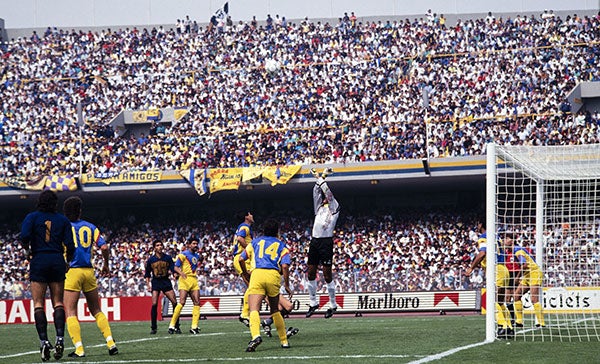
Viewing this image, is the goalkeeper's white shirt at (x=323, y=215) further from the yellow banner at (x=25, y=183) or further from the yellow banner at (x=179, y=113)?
the yellow banner at (x=179, y=113)

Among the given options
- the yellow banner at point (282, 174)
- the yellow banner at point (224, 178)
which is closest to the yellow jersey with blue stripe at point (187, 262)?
A: the yellow banner at point (282, 174)

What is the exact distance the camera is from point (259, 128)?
44.3 metres

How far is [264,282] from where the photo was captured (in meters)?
12.8

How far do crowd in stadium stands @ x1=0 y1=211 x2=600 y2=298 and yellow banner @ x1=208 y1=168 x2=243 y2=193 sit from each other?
2.96 metres

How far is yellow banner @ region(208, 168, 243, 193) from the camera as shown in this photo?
39688mm

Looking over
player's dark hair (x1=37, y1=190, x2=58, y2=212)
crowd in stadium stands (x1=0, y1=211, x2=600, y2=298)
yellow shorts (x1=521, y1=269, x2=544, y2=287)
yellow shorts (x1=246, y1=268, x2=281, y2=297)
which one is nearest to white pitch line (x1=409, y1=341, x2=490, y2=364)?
yellow shorts (x1=246, y1=268, x2=281, y2=297)

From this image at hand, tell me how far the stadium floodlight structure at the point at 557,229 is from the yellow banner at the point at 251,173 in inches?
680

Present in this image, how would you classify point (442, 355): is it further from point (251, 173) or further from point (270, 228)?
point (251, 173)

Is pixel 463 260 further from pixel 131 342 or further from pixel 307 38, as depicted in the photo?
pixel 131 342

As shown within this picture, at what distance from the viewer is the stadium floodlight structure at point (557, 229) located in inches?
564

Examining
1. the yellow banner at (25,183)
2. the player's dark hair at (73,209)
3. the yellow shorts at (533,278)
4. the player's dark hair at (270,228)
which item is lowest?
the yellow shorts at (533,278)

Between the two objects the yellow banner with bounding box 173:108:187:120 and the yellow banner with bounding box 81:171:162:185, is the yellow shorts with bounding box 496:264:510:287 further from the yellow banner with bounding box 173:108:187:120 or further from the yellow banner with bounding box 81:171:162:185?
the yellow banner with bounding box 173:108:187:120

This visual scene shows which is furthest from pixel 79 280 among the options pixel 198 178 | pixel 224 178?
pixel 198 178

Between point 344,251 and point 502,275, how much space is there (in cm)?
2437
